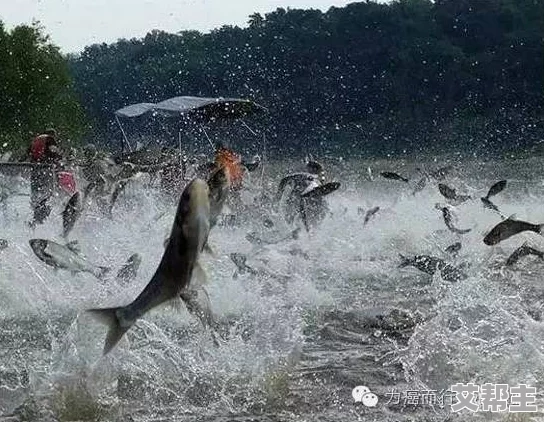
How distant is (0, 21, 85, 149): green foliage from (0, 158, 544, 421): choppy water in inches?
1225

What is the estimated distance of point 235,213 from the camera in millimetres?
14945

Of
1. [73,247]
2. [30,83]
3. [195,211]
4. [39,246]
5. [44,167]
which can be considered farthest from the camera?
[30,83]

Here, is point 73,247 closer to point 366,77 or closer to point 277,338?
point 277,338

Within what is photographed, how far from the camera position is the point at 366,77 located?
60.5 meters

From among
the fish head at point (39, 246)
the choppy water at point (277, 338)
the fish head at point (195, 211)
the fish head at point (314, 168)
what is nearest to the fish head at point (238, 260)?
the choppy water at point (277, 338)

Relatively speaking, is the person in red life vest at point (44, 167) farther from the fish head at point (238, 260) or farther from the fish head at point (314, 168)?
the fish head at point (238, 260)

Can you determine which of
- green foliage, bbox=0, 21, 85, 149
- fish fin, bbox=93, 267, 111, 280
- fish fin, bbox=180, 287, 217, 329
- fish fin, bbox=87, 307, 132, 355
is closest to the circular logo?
fish fin, bbox=180, 287, 217, 329

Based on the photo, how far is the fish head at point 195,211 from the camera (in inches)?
202

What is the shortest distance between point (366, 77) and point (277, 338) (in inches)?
2130


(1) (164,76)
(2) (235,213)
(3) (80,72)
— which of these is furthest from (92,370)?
(3) (80,72)

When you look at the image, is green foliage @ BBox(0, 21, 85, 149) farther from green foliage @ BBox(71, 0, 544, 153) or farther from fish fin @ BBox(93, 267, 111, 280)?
fish fin @ BBox(93, 267, 111, 280)

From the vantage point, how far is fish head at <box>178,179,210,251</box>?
513 centimetres

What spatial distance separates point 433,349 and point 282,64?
58.0 meters

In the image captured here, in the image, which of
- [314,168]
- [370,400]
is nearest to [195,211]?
[370,400]
